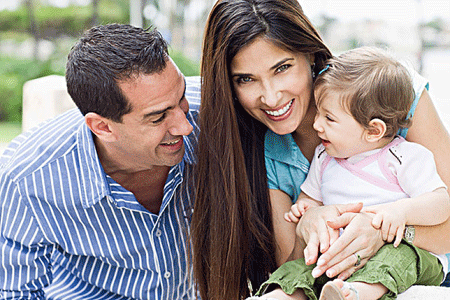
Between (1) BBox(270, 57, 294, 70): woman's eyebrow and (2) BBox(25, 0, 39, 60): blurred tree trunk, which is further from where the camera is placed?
(2) BBox(25, 0, 39, 60): blurred tree trunk

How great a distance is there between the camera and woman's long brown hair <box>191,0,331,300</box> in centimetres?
212

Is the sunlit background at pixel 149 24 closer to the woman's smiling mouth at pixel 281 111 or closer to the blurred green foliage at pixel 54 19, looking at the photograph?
the blurred green foliage at pixel 54 19

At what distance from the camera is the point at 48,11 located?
16.1 m

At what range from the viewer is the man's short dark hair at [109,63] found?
235 cm

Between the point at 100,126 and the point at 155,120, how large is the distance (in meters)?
0.26

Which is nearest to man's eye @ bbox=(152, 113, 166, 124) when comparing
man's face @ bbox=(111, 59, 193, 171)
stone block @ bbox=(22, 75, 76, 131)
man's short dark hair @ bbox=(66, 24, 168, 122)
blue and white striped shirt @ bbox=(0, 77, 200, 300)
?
man's face @ bbox=(111, 59, 193, 171)

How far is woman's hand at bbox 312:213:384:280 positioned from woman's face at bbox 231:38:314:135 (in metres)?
0.50

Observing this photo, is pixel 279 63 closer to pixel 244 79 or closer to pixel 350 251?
pixel 244 79

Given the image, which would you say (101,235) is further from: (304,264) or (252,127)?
(304,264)

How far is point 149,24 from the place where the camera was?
1473cm

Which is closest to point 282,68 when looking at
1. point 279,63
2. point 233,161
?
point 279,63

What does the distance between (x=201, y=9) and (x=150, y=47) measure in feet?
45.1

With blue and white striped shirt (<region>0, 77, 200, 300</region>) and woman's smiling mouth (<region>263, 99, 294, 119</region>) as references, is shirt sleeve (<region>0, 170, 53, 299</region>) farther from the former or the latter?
woman's smiling mouth (<region>263, 99, 294, 119</region>)

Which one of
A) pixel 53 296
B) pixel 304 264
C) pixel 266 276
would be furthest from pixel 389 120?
pixel 53 296
